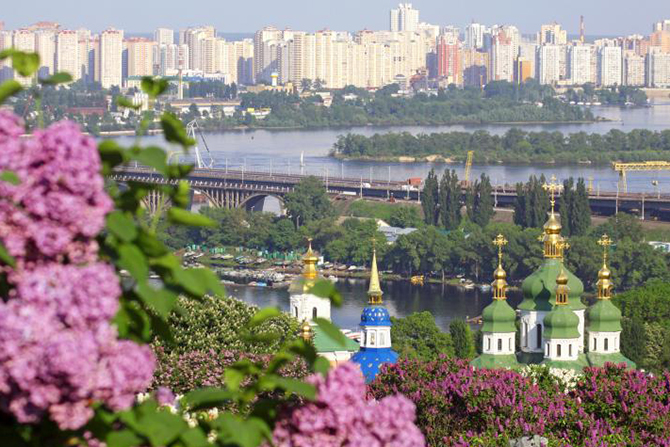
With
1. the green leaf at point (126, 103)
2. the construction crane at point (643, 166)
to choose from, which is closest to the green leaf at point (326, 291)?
the green leaf at point (126, 103)

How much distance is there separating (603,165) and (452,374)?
110 feet

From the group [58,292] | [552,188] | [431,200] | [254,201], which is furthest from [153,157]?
[254,201]

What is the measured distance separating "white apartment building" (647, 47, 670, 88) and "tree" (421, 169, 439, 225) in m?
55.8

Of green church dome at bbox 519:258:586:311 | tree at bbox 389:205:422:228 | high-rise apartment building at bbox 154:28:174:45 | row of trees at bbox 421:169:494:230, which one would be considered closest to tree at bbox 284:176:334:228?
tree at bbox 389:205:422:228

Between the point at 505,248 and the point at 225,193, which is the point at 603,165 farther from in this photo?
the point at 505,248

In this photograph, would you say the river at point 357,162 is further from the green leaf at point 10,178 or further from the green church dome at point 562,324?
the green leaf at point 10,178

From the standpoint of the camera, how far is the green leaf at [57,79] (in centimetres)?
161

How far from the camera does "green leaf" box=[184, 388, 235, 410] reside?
1603 millimetres

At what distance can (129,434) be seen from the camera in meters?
1.52

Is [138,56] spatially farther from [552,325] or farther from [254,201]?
[552,325]

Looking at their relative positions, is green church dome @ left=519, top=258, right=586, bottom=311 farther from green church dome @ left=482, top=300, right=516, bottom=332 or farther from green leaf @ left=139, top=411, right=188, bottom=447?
green leaf @ left=139, top=411, right=188, bottom=447

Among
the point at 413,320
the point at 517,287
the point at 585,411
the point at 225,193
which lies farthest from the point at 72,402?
the point at 225,193

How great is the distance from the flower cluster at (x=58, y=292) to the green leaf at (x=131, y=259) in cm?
3

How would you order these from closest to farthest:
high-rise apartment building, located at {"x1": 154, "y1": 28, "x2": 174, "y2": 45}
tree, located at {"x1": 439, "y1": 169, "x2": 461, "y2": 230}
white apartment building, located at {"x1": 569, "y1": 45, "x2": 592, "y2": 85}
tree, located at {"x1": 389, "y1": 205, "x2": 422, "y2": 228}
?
tree, located at {"x1": 439, "y1": 169, "x2": 461, "y2": 230} < tree, located at {"x1": 389, "y1": 205, "x2": 422, "y2": 228} < white apartment building, located at {"x1": 569, "y1": 45, "x2": 592, "y2": 85} < high-rise apartment building, located at {"x1": 154, "y1": 28, "x2": 174, "y2": 45}
